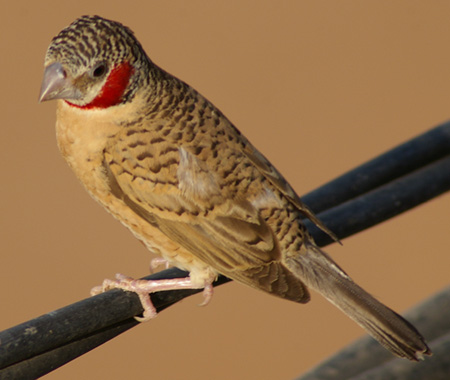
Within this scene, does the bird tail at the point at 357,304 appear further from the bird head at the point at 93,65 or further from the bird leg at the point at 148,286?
the bird head at the point at 93,65

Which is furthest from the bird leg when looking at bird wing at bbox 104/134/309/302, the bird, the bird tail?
the bird tail

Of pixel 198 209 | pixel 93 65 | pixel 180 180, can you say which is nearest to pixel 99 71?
pixel 93 65

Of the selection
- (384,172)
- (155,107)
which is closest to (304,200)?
(384,172)

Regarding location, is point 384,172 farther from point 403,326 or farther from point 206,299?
point 206,299

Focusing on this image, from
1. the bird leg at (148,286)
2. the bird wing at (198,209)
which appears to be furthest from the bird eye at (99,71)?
the bird leg at (148,286)

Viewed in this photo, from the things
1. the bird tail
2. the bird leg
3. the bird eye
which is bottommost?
the bird tail

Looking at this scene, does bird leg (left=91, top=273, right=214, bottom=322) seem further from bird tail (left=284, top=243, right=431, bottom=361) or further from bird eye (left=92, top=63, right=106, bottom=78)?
bird eye (left=92, top=63, right=106, bottom=78)

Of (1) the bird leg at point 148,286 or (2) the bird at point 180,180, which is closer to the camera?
(1) the bird leg at point 148,286
